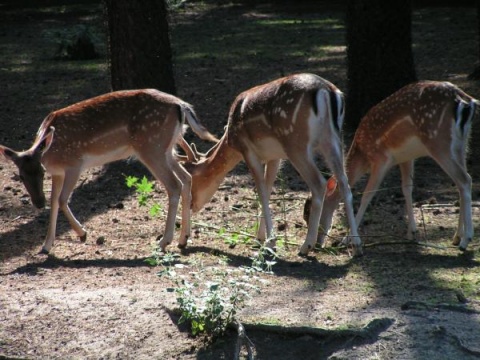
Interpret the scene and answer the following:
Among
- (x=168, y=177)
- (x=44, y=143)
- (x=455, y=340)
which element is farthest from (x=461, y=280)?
(x=44, y=143)

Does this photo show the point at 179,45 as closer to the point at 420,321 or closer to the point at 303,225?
the point at 303,225

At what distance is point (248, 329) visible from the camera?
580 cm

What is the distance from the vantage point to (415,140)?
7816 millimetres

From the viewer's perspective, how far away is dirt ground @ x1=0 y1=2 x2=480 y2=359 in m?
5.69

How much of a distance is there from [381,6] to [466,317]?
6053mm

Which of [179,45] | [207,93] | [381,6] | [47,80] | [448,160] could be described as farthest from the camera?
[179,45]

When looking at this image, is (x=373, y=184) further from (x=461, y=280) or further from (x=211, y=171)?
(x=461, y=280)

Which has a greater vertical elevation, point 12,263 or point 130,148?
point 130,148

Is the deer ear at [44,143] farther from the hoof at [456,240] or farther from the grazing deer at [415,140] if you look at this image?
the hoof at [456,240]

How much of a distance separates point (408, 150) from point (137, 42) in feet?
12.7

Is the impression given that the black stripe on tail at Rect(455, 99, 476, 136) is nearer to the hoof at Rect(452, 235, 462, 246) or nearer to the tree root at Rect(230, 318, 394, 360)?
the hoof at Rect(452, 235, 462, 246)

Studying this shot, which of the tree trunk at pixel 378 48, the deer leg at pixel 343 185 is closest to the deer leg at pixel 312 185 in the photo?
the deer leg at pixel 343 185

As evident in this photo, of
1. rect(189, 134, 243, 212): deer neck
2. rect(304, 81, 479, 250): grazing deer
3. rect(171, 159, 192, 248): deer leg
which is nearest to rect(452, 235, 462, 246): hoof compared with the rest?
rect(304, 81, 479, 250): grazing deer

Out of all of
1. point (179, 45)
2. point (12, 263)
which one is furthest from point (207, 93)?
point (12, 263)
